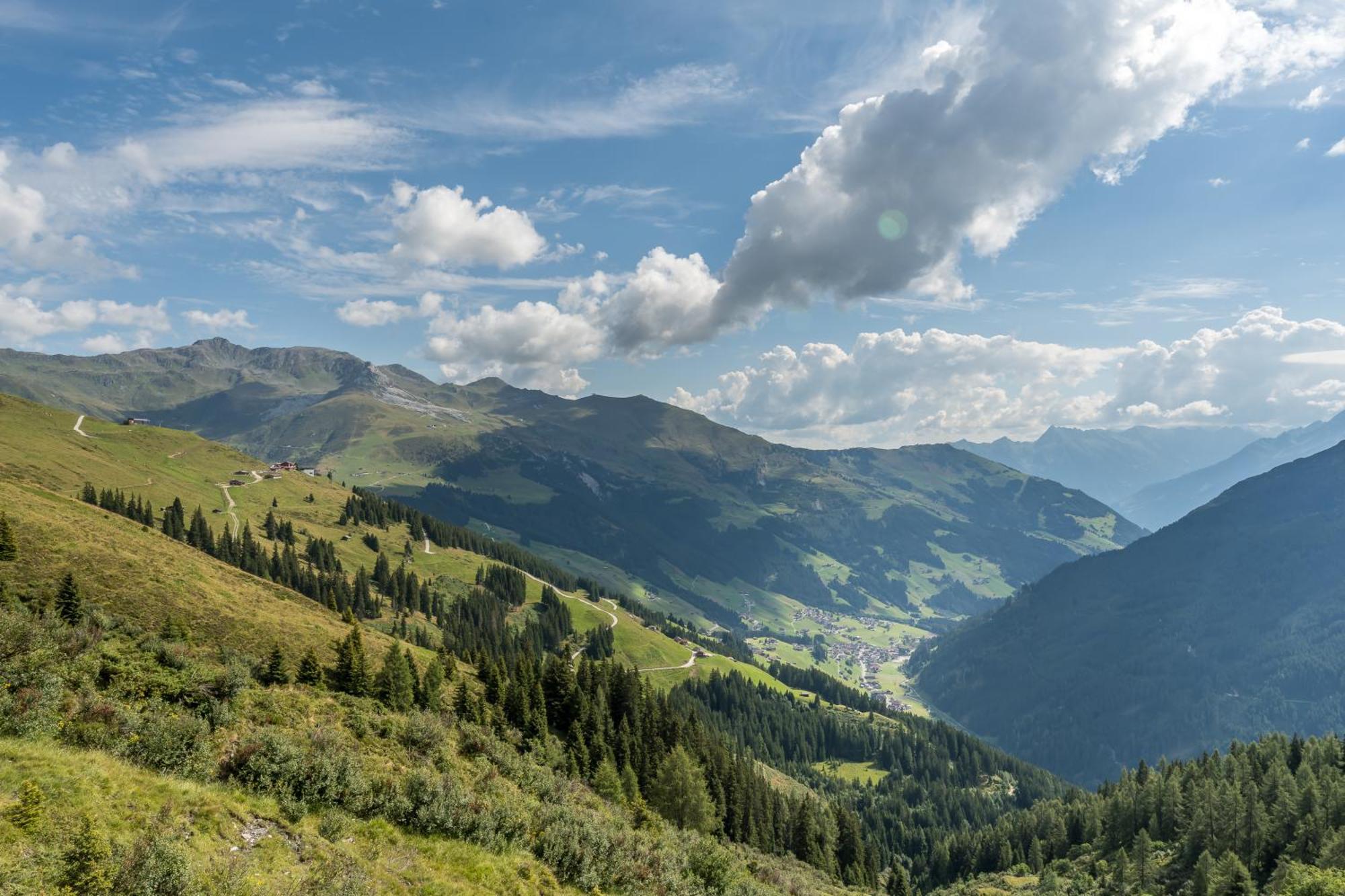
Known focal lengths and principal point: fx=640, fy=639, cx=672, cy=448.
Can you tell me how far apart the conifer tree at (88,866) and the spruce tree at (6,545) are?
45353 millimetres

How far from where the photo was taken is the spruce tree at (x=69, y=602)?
43.4m

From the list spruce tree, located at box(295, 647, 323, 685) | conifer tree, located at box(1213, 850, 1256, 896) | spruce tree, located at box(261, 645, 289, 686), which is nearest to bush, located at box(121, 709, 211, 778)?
spruce tree, located at box(261, 645, 289, 686)

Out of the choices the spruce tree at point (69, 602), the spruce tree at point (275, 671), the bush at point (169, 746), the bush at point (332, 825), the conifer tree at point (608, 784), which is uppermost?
the spruce tree at point (69, 602)

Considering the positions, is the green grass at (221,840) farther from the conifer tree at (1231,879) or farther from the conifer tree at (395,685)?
the conifer tree at (1231,879)

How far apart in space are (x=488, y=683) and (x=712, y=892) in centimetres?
4217

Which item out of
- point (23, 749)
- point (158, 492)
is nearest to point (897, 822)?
point (23, 749)

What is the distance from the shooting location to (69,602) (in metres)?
44.4

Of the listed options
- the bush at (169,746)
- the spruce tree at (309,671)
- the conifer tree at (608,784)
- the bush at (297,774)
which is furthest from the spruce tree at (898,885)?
the bush at (169,746)

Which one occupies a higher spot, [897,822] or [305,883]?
[305,883]

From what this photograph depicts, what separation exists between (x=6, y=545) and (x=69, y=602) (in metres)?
12.1

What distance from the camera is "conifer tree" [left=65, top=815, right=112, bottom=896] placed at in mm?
17656

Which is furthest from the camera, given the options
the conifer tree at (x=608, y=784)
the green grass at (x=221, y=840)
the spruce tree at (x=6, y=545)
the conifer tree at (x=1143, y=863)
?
the conifer tree at (x=1143, y=863)

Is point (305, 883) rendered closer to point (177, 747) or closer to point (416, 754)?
point (177, 747)

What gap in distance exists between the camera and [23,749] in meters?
24.9
